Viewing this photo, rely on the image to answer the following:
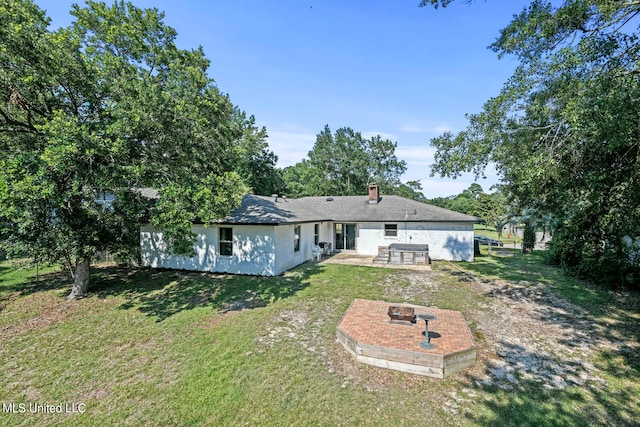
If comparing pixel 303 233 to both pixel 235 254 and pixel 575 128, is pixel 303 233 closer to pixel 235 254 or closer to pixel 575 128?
pixel 235 254

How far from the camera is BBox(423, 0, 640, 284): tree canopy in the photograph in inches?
211

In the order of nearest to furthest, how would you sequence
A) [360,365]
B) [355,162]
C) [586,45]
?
[360,365], [586,45], [355,162]

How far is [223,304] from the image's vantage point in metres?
8.41

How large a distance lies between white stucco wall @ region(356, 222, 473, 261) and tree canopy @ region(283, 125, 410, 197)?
66.5ft

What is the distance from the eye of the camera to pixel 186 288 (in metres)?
10.0

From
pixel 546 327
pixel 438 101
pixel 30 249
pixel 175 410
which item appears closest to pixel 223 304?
pixel 175 410

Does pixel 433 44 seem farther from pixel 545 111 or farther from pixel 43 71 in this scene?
pixel 43 71

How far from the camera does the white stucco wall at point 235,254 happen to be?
11.6 metres

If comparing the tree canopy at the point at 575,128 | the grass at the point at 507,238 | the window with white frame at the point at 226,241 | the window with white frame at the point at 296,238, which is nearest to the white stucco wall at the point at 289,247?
the window with white frame at the point at 296,238

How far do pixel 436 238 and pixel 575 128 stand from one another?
11613mm

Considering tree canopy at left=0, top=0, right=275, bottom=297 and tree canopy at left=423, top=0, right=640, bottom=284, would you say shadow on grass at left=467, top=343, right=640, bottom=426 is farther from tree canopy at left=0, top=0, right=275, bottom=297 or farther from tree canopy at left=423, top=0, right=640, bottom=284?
tree canopy at left=0, top=0, right=275, bottom=297

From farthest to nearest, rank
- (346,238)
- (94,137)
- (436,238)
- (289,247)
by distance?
(346,238) → (436,238) → (289,247) → (94,137)

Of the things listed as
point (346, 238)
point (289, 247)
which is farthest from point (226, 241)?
point (346, 238)

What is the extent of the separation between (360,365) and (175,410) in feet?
10.3
